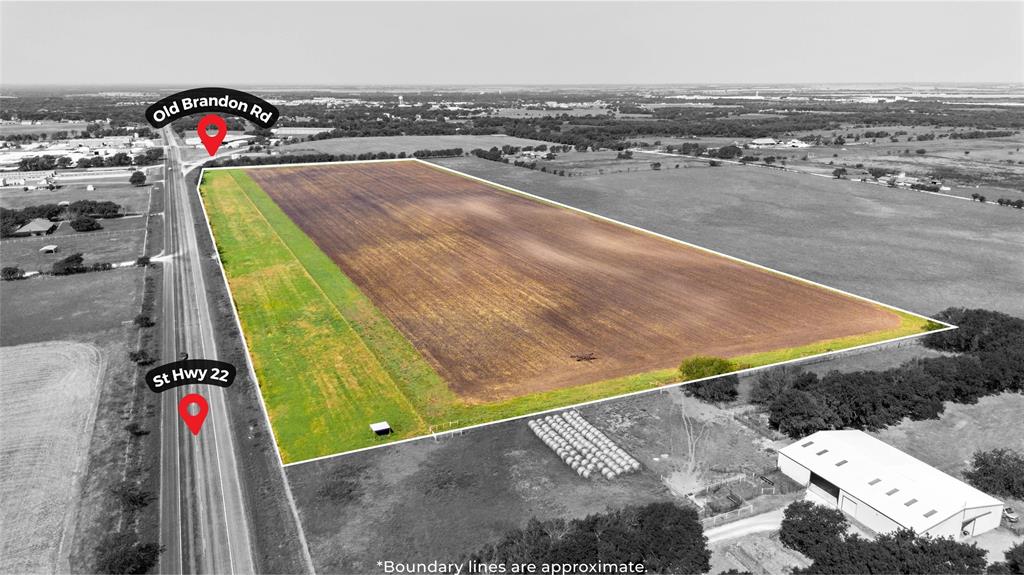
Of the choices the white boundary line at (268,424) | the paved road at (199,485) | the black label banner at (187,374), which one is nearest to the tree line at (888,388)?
the white boundary line at (268,424)

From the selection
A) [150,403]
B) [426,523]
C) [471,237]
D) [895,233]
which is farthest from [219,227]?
[895,233]

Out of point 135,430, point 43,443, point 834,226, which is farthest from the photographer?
point 834,226

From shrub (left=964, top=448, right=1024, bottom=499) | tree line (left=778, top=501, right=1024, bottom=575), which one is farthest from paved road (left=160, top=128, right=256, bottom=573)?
shrub (left=964, top=448, right=1024, bottom=499)

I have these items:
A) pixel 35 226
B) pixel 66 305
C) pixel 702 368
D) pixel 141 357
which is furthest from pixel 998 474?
pixel 35 226

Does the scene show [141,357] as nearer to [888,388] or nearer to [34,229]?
[888,388]

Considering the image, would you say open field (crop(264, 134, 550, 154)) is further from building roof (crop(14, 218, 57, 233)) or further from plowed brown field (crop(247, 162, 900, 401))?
building roof (crop(14, 218, 57, 233))

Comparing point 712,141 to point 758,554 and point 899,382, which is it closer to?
point 899,382
